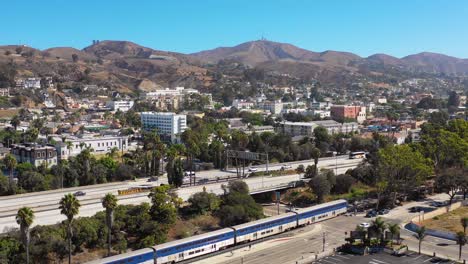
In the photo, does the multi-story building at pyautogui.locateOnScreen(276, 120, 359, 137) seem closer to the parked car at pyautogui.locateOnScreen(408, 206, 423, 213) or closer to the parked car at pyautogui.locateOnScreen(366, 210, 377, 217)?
the parked car at pyautogui.locateOnScreen(408, 206, 423, 213)

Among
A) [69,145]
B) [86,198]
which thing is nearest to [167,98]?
[69,145]

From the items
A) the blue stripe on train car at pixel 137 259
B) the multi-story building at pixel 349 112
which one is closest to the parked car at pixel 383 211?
the blue stripe on train car at pixel 137 259

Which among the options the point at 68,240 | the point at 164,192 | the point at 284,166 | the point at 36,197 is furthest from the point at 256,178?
the point at 68,240

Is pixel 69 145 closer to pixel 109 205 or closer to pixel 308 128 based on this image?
pixel 109 205

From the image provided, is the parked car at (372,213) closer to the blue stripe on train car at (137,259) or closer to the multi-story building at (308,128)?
the blue stripe on train car at (137,259)

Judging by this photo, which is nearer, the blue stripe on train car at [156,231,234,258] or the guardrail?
the blue stripe on train car at [156,231,234,258]

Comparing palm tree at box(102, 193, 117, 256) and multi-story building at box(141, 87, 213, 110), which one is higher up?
multi-story building at box(141, 87, 213, 110)

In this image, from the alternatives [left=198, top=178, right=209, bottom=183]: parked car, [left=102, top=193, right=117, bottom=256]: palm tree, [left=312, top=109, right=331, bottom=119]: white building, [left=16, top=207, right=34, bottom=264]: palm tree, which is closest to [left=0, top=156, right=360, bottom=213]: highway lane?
[left=198, top=178, right=209, bottom=183]: parked car

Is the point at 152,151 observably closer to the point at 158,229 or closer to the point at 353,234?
the point at 158,229
